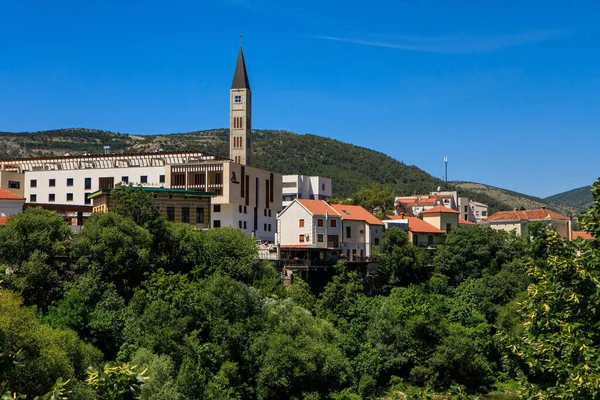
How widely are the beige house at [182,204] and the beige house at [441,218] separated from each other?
28.0 meters

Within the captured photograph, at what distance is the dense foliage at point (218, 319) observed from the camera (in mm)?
39344

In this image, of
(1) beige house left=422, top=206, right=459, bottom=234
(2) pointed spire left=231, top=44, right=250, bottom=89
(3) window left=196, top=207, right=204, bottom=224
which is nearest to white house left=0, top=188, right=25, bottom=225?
(3) window left=196, top=207, right=204, bottom=224

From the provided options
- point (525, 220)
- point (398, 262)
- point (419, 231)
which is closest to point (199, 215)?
point (398, 262)

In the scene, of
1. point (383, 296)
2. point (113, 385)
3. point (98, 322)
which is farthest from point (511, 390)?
point (113, 385)

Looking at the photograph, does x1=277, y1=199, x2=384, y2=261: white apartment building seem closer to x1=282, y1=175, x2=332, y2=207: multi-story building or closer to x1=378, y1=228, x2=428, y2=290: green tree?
x1=378, y1=228, x2=428, y2=290: green tree

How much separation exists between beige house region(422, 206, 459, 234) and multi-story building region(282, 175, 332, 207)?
19995 mm

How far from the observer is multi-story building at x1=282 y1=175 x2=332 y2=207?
335 feet

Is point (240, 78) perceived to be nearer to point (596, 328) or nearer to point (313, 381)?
point (313, 381)

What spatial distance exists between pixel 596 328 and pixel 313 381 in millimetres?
29843

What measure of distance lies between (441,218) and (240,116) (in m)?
26.6

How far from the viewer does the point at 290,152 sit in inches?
7234

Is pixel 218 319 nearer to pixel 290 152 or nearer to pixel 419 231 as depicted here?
pixel 419 231

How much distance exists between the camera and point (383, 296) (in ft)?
215

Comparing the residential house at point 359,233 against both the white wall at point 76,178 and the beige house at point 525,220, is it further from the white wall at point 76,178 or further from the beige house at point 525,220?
the beige house at point 525,220
